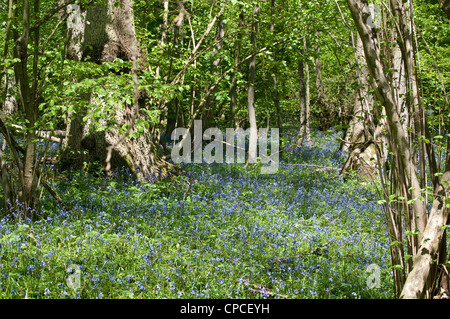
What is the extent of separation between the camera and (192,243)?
4879 mm

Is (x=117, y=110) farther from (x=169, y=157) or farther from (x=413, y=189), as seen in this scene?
(x=413, y=189)

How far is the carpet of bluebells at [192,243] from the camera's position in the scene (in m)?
3.81

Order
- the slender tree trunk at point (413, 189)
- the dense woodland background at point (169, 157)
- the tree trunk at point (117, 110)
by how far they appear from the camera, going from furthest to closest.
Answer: the tree trunk at point (117, 110), the dense woodland background at point (169, 157), the slender tree trunk at point (413, 189)

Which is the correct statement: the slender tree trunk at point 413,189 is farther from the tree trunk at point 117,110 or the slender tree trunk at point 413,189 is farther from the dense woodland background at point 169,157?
the tree trunk at point 117,110

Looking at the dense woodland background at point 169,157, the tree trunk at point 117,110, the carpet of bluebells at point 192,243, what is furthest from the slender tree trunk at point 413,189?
the tree trunk at point 117,110

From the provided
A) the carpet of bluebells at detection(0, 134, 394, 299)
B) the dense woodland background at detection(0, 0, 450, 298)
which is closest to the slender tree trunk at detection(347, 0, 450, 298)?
the dense woodland background at detection(0, 0, 450, 298)

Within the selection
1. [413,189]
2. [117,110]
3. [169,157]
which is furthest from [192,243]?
[169,157]

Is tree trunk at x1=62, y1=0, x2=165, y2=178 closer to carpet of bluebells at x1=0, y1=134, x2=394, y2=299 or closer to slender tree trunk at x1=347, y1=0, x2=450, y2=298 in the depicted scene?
carpet of bluebells at x1=0, y1=134, x2=394, y2=299

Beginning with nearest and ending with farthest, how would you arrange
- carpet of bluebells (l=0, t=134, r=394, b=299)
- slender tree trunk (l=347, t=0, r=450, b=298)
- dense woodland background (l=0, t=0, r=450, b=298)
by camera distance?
slender tree trunk (l=347, t=0, r=450, b=298)
dense woodland background (l=0, t=0, r=450, b=298)
carpet of bluebells (l=0, t=134, r=394, b=299)

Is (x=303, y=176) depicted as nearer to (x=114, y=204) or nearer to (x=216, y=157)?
(x=216, y=157)

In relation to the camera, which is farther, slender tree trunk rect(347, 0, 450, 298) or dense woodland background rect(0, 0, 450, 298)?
dense woodland background rect(0, 0, 450, 298)

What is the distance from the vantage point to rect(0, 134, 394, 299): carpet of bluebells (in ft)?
12.5

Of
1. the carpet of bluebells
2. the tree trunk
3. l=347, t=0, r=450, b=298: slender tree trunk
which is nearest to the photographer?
l=347, t=0, r=450, b=298: slender tree trunk
